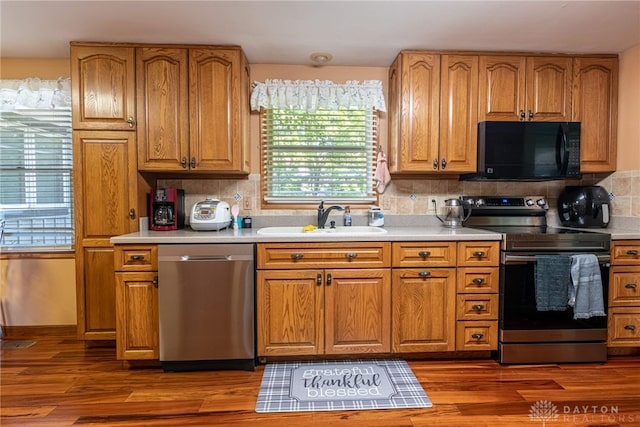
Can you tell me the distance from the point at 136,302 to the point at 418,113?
2.38 m

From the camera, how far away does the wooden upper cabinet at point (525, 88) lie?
101 inches

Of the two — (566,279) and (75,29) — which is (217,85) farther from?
(566,279)

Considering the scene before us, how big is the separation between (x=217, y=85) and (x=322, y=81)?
2.82 feet

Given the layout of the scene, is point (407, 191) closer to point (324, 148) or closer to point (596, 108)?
point (324, 148)

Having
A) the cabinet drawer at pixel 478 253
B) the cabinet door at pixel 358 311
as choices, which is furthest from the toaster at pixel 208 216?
the cabinet drawer at pixel 478 253

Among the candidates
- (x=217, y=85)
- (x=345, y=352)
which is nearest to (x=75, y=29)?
(x=217, y=85)

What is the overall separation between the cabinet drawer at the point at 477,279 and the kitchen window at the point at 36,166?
311 centimetres

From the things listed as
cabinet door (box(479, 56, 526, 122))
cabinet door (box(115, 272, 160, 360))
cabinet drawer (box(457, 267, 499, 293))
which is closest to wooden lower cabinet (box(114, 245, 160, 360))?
cabinet door (box(115, 272, 160, 360))

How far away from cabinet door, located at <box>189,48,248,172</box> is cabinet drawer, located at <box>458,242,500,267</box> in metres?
1.71

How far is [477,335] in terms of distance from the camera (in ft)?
7.52

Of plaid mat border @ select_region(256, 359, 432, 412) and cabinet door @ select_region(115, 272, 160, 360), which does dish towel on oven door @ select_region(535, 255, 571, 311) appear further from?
cabinet door @ select_region(115, 272, 160, 360)

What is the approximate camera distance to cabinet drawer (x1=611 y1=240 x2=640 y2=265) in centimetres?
231

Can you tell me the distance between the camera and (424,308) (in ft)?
7.47

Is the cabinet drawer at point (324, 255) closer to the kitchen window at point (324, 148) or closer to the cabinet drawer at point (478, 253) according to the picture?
the cabinet drawer at point (478, 253)
